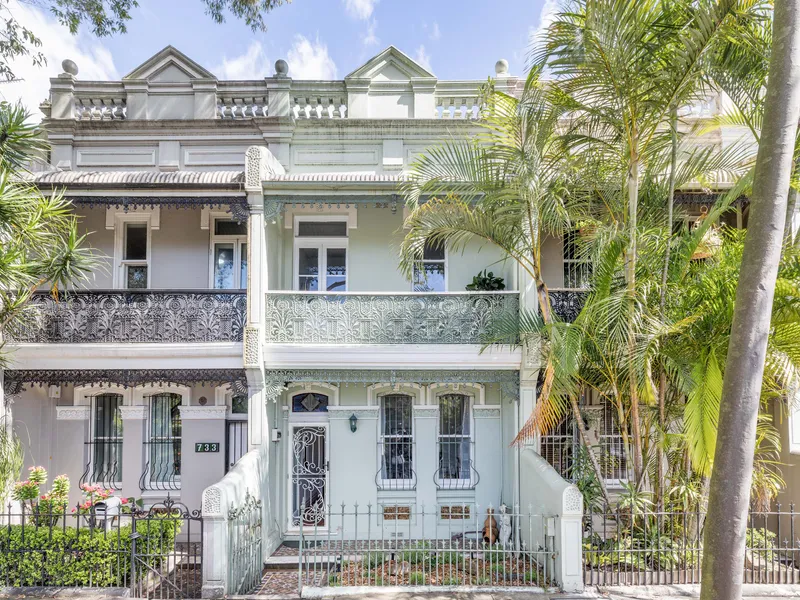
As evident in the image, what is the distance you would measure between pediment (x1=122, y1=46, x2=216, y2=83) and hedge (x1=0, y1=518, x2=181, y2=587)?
8866 millimetres

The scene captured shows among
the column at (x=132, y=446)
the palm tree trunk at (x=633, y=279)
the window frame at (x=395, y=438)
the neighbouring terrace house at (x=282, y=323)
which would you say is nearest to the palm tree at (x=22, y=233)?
the neighbouring terrace house at (x=282, y=323)

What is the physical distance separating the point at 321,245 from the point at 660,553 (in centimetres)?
786

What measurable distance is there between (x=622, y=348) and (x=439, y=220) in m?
3.13

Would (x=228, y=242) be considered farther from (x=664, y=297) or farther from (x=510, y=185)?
(x=664, y=297)

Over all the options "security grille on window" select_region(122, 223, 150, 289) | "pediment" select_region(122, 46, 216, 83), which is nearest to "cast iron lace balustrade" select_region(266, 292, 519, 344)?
"security grille on window" select_region(122, 223, 150, 289)

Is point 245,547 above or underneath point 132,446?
underneath

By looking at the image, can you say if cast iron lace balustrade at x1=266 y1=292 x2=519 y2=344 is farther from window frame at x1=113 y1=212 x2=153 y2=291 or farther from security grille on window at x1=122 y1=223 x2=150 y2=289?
security grille on window at x1=122 y1=223 x2=150 y2=289

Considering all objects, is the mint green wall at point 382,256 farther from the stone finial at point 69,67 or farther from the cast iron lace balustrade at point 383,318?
the stone finial at point 69,67

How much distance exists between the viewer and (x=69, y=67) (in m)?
11.2

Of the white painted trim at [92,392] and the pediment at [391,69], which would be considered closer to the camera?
the white painted trim at [92,392]

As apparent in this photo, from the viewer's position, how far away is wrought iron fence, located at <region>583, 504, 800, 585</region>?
22.8 feet

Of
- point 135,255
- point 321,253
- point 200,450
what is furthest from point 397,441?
point 135,255

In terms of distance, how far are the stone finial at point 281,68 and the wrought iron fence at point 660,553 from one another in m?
10.1

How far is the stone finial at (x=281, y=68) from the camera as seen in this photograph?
435 inches
